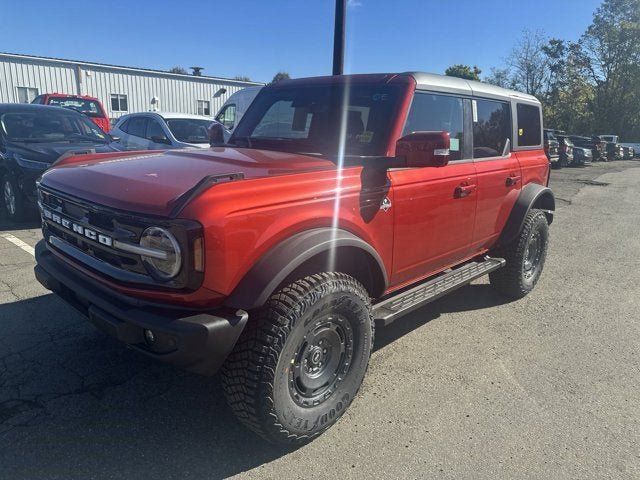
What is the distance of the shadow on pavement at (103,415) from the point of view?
93.9 inches

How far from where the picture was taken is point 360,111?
337cm

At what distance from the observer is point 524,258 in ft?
15.4

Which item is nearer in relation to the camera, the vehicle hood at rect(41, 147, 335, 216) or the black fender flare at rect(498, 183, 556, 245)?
the vehicle hood at rect(41, 147, 335, 216)

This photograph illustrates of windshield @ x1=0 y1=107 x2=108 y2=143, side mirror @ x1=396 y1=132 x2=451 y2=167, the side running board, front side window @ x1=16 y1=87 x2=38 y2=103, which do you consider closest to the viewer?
side mirror @ x1=396 y1=132 x2=451 y2=167

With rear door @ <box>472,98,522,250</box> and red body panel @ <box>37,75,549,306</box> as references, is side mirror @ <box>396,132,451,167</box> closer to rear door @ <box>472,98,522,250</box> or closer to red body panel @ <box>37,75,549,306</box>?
red body panel @ <box>37,75,549,306</box>

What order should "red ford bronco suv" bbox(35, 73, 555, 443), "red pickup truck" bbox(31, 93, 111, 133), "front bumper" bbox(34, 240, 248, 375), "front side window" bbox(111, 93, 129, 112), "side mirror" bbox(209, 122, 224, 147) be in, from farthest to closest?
"front side window" bbox(111, 93, 129, 112) < "red pickup truck" bbox(31, 93, 111, 133) < "side mirror" bbox(209, 122, 224, 147) < "red ford bronco suv" bbox(35, 73, 555, 443) < "front bumper" bbox(34, 240, 248, 375)

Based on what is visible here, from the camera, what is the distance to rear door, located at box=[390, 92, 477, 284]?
3.20 m

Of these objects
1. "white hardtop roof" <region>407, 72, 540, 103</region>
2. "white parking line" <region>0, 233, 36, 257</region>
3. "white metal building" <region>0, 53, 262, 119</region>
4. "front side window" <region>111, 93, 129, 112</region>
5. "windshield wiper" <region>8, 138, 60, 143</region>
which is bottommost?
"white parking line" <region>0, 233, 36, 257</region>

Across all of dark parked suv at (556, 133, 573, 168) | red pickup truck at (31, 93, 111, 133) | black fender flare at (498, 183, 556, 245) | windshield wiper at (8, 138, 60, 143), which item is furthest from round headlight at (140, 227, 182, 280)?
dark parked suv at (556, 133, 573, 168)

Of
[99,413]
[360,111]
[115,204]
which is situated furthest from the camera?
[360,111]

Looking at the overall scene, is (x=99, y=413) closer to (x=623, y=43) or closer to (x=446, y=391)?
(x=446, y=391)

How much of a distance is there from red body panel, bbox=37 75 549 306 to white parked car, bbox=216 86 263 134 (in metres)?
9.69

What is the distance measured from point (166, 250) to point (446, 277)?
240 cm

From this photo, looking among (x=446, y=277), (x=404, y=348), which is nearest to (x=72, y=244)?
(x=404, y=348)
